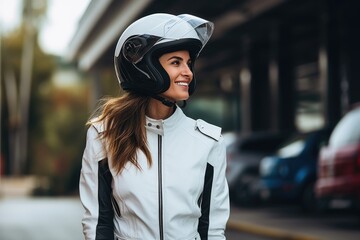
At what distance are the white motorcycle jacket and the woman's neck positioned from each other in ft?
0.13

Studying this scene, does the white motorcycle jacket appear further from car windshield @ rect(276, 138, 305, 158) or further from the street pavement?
car windshield @ rect(276, 138, 305, 158)

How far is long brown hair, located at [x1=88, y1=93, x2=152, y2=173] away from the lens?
374 centimetres

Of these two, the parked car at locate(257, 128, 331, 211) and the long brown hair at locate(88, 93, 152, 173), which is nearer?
the long brown hair at locate(88, 93, 152, 173)

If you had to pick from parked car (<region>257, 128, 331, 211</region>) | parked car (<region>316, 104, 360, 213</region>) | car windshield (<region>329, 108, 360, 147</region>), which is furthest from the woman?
parked car (<region>257, 128, 331, 211</region>)

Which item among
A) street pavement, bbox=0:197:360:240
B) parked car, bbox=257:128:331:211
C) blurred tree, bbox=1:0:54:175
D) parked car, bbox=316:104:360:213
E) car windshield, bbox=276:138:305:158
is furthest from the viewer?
blurred tree, bbox=1:0:54:175

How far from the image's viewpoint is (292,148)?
760 inches

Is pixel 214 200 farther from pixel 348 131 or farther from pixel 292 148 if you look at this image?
pixel 292 148

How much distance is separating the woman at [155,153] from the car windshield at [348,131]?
10.4 metres

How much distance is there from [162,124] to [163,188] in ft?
0.79

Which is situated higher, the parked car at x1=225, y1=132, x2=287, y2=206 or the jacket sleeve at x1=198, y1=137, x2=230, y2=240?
the jacket sleeve at x1=198, y1=137, x2=230, y2=240

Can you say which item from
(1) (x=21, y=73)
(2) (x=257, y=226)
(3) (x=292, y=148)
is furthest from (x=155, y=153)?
(1) (x=21, y=73)

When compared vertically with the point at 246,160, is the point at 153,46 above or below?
above

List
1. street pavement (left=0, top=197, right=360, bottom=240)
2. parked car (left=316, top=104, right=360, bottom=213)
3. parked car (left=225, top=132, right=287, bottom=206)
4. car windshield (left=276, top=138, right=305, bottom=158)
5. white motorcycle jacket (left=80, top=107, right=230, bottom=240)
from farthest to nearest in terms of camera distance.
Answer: parked car (left=225, top=132, right=287, bottom=206) < car windshield (left=276, top=138, right=305, bottom=158) < street pavement (left=0, top=197, right=360, bottom=240) < parked car (left=316, top=104, right=360, bottom=213) < white motorcycle jacket (left=80, top=107, right=230, bottom=240)

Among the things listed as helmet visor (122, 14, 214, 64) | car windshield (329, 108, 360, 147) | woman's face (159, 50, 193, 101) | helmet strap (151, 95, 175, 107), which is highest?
helmet visor (122, 14, 214, 64)
